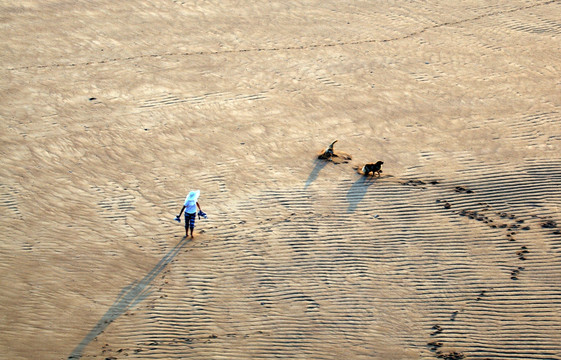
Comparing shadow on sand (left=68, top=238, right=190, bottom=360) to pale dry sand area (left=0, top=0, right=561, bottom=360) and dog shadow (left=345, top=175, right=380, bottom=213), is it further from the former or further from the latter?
dog shadow (left=345, top=175, right=380, bottom=213)

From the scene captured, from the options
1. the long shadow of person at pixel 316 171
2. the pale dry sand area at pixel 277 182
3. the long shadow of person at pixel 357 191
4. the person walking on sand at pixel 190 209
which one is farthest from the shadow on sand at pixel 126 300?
the long shadow of person at pixel 357 191

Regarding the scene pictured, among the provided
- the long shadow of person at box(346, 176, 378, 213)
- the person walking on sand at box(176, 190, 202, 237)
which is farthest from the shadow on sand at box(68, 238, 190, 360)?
the long shadow of person at box(346, 176, 378, 213)

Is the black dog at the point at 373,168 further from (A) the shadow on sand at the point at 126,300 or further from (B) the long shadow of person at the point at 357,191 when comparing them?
(A) the shadow on sand at the point at 126,300

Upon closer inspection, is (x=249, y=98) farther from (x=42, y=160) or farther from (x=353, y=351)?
(x=353, y=351)

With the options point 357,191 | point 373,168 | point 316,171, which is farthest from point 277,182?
point 373,168

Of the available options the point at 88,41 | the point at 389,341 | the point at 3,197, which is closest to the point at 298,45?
the point at 88,41
